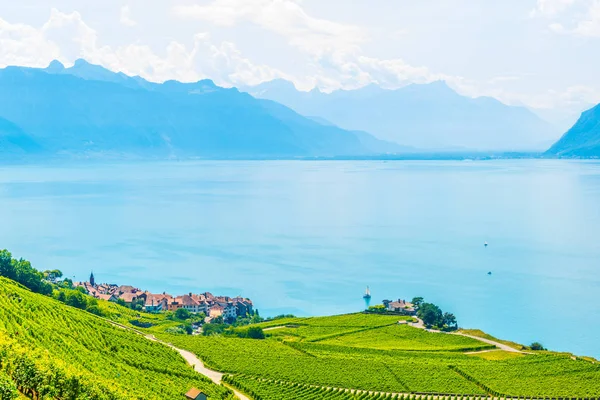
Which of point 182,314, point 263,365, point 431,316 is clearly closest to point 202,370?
point 263,365

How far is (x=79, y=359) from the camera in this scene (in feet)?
92.2

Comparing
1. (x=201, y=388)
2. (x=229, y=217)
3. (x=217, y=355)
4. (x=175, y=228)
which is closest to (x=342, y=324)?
(x=217, y=355)

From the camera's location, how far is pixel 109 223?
130 metres

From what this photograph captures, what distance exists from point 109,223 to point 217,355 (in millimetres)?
96036

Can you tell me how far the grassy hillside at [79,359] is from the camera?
21.1 m

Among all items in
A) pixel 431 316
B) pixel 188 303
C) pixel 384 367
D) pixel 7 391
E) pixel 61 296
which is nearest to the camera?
pixel 7 391

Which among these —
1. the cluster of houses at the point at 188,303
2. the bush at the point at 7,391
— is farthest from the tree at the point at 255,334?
the bush at the point at 7,391

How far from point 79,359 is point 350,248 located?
7339 cm

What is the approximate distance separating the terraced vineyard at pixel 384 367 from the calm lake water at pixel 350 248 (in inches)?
574

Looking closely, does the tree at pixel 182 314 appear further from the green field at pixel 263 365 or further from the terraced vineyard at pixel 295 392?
the terraced vineyard at pixel 295 392

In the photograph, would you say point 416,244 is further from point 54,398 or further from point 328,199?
point 54,398

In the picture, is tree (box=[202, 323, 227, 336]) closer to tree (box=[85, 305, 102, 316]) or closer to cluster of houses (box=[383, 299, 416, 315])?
tree (box=[85, 305, 102, 316])

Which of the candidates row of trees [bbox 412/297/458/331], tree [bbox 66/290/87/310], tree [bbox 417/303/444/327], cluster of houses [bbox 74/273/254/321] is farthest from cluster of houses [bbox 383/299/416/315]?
tree [bbox 66/290/87/310]

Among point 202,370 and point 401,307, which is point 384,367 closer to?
point 202,370
